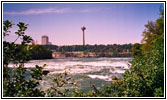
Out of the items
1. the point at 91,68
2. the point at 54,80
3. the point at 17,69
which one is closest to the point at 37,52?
the point at 54,80

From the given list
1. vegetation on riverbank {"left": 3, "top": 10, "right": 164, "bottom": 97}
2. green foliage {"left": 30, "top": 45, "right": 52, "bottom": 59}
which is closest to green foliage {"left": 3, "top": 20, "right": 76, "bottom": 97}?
vegetation on riverbank {"left": 3, "top": 10, "right": 164, "bottom": 97}

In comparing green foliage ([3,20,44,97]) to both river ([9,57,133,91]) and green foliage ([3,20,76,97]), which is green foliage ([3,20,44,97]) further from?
river ([9,57,133,91])

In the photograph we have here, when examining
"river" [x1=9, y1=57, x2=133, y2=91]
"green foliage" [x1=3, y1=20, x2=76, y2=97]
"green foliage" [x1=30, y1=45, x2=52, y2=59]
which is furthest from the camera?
"river" [x1=9, y1=57, x2=133, y2=91]

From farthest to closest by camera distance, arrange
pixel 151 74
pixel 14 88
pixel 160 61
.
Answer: pixel 160 61, pixel 151 74, pixel 14 88

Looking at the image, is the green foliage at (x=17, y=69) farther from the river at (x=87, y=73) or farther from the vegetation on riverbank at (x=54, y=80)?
the river at (x=87, y=73)

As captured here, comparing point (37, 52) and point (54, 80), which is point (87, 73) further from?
point (54, 80)

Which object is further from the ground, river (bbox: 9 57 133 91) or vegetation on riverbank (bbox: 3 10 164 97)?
vegetation on riverbank (bbox: 3 10 164 97)

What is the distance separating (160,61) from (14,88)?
321cm

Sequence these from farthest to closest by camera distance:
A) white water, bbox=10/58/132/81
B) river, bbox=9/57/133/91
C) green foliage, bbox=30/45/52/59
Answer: white water, bbox=10/58/132/81 → river, bbox=9/57/133/91 → green foliage, bbox=30/45/52/59

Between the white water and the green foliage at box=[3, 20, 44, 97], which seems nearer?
the green foliage at box=[3, 20, 44, 97]

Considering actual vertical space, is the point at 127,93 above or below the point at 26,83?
below

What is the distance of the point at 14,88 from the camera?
8.84ft

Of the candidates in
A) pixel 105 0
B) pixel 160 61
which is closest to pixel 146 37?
pixel 160 61

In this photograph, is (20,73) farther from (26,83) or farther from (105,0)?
(105,0)
